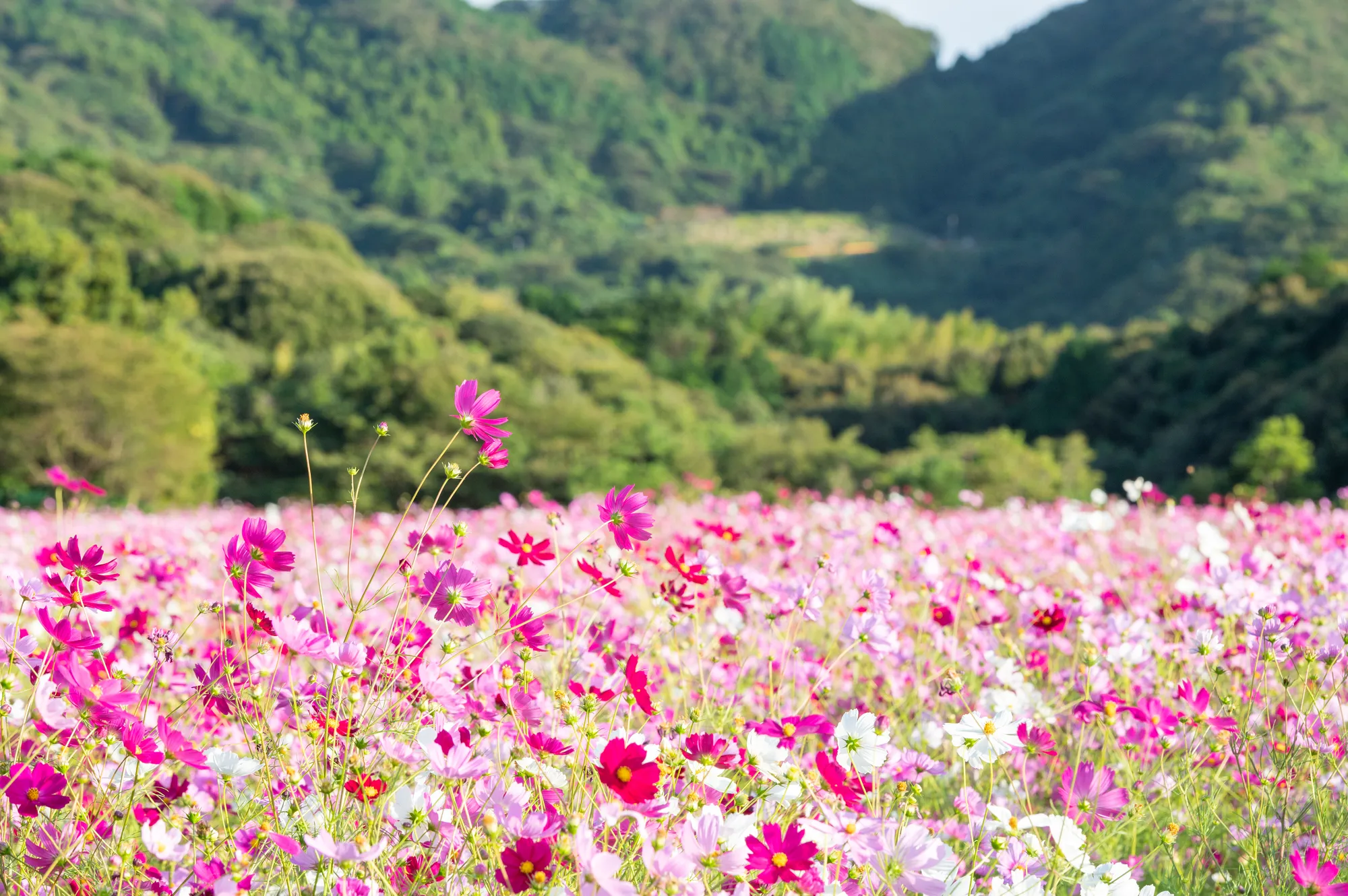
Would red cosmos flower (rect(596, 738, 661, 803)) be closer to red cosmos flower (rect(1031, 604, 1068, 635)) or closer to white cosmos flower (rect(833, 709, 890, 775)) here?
white cosmos flower (rect(833, 709, 890, 775))

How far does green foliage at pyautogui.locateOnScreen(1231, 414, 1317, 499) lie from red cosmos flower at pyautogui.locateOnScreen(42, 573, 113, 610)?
1472cm

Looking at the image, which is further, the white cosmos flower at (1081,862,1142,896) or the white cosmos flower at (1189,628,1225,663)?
the white cosmos flower at (1189,628,1225,663)

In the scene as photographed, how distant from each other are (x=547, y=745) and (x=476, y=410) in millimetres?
438

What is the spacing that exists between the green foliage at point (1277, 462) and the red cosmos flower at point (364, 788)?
14603mm

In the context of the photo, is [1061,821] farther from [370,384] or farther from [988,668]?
[370,384]

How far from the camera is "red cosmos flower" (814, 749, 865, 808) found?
1.40 metres

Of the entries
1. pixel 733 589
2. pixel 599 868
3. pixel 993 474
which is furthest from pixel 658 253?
pixel 599 868

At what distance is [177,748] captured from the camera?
4.99ft

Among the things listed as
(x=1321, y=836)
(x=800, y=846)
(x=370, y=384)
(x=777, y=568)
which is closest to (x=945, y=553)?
(x=777, y=568)

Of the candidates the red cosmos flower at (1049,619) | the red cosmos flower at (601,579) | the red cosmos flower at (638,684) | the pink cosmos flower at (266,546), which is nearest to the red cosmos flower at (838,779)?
the red cosmos flower at (638,684)

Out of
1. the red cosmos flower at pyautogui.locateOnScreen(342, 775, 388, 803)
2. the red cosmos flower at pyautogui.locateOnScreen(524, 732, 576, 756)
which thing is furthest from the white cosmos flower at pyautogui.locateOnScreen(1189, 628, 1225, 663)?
the red cosmos flower at pyautogui.locateOnScreen(342, 775, 388, 803)

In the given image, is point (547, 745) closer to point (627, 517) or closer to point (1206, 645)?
point (627, 517)

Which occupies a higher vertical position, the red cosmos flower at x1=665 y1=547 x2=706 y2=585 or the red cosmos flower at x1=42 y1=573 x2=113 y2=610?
the red cosmos flower at x1=665 y1=547 x2=706 y2=585

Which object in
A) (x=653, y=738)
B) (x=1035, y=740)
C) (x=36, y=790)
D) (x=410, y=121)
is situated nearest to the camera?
(x=36, y=790)
